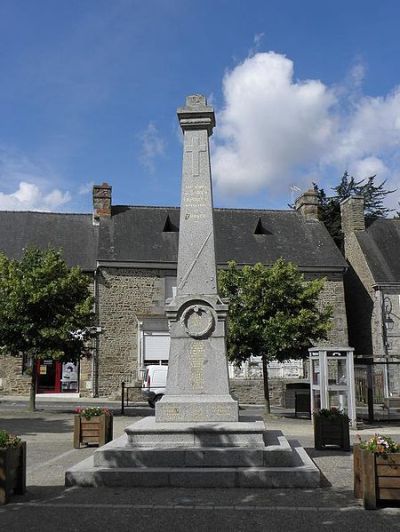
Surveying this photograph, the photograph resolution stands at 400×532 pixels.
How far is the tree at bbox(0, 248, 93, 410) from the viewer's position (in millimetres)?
17219

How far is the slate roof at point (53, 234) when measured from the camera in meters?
25.2

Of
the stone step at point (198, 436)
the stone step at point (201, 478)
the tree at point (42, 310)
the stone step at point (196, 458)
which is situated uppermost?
the tree at point (42, 310)

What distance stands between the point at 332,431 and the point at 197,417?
11.2ft

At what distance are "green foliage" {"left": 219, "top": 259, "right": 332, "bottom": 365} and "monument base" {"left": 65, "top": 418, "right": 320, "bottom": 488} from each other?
8716 mm

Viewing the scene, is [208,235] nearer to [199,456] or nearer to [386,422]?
[199,456]

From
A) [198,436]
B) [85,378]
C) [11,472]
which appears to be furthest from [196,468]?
[85,378]

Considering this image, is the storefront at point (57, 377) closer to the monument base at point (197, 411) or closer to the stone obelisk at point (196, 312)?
the stone obelisk at point (196, 312)

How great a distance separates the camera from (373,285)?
2586cm

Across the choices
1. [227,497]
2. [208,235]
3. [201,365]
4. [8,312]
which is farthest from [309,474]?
[8,312]

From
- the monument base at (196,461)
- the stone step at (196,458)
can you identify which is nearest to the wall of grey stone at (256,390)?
the monument base at (196,461)

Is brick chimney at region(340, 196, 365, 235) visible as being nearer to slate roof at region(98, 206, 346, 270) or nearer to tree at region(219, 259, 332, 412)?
slate roof at region(98, 206, 346, 270)

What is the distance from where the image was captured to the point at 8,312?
17203 mm

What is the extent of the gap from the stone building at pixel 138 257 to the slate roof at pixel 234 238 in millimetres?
44

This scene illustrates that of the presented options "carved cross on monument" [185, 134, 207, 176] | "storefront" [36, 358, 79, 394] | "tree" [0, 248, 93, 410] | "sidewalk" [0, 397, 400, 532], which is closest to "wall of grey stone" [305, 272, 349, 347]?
"storefront" [36, 358, 79, 394]
